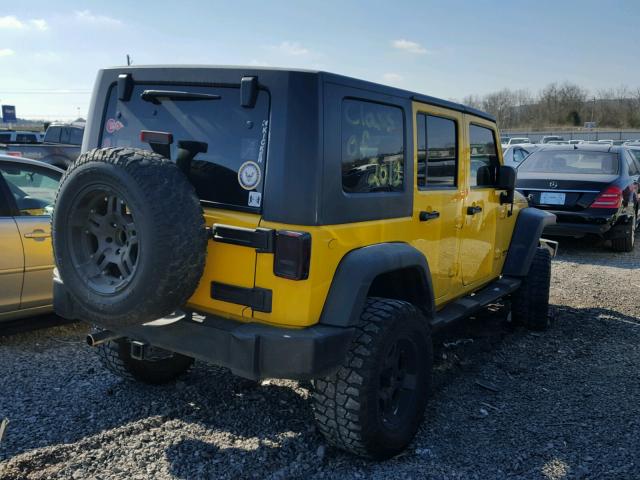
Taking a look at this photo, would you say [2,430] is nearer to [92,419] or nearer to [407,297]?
[92,419]

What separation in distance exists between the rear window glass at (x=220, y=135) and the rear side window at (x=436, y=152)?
1215 mm

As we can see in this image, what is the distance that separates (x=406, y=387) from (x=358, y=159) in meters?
1.33

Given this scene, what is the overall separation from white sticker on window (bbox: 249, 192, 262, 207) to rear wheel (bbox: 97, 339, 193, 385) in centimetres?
139

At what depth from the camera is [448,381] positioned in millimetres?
4164

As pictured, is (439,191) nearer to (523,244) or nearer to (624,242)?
(523,244)

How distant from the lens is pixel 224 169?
285cm

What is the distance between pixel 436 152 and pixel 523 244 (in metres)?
1.90

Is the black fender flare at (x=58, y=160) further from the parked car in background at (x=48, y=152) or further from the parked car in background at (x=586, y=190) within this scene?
the parked car in background at (x=586, y=190)

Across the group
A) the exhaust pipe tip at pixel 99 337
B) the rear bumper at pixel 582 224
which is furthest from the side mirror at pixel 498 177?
the rear bumper at pixel 582 224

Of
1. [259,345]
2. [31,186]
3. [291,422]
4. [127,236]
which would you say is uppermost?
[31,186]

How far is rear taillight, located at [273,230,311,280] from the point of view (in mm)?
2600

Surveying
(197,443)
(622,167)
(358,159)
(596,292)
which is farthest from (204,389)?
(622,167)

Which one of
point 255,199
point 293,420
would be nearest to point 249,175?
point 255,199

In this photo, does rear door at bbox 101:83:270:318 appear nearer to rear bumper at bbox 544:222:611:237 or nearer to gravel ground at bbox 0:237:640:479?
gravel ground at bbox 0:237:640:479
